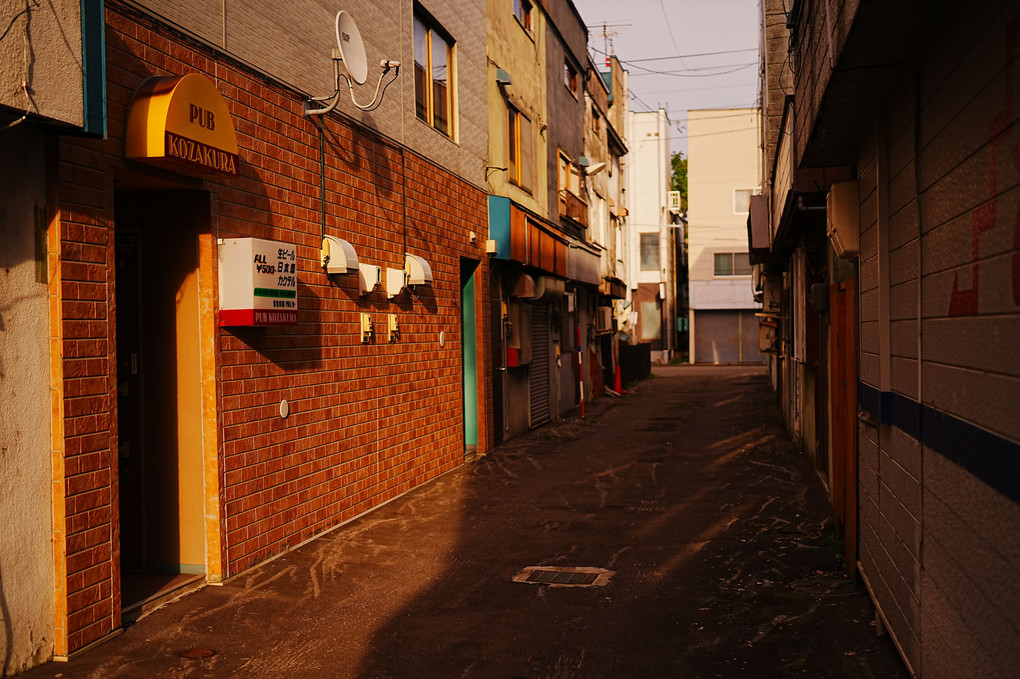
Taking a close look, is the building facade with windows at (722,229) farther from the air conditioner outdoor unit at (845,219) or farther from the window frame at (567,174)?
the air conditioner outdoor unit at (845,219)

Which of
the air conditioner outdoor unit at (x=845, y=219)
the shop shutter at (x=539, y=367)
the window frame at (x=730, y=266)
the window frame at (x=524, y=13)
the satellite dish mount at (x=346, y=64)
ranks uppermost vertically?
the window frame at (x=524, y=13)

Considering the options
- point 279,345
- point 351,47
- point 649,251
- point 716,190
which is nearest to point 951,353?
point 279,345

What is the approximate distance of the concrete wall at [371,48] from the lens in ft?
22.1

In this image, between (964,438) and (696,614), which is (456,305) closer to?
(696,614)

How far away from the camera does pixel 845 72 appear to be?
14.8ft

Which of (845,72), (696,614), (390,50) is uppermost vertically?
(390,50)

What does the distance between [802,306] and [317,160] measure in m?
7.03

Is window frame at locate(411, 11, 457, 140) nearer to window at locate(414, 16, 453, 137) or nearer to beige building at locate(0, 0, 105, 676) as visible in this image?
window at locate(414, 16, 453, 137)

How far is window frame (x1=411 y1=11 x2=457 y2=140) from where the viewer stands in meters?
10.8

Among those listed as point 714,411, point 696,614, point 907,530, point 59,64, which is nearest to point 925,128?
point 907,530

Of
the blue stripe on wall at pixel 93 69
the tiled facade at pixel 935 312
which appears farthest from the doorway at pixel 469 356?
the blue stripe on wall at pixel 93 69

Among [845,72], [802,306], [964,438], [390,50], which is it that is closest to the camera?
[964,438]

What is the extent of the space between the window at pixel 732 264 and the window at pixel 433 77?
3158 cm

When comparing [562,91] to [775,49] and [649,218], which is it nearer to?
[775,49]
